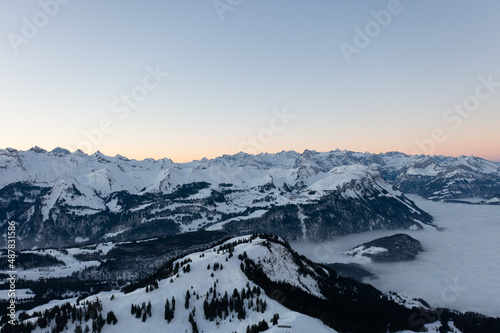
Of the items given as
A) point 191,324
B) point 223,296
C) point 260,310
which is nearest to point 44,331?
point 191,324

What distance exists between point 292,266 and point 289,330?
91327 mm

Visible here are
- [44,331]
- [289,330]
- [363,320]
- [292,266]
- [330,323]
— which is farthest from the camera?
[292,266]

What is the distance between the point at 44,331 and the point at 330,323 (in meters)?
70.5

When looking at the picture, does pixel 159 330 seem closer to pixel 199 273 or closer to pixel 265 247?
pixel 199 273

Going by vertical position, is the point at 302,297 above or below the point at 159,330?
below

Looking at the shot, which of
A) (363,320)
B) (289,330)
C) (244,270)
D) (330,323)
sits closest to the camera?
(289,330)

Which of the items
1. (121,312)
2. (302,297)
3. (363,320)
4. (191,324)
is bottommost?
(363,320)

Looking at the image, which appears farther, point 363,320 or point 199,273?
point 363,320

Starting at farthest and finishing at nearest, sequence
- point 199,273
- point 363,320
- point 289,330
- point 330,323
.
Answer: point 363,320 < point 199,273 < point 330,323 < point 289,330

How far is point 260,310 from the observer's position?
8531 cm

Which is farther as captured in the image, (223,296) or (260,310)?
(223,296)

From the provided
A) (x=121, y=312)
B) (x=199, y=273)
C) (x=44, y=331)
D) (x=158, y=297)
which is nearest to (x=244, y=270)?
(x=199, y=273)

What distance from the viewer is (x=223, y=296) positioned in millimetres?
95438

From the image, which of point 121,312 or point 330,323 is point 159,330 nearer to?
point 121,312
